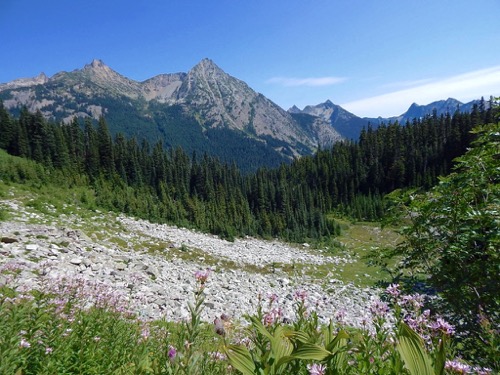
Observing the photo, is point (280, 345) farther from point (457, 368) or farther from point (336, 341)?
point (457, 368)

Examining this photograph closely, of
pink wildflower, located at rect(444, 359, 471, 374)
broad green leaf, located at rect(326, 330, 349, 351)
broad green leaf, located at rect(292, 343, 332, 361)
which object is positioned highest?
broad green leaf, located at rect(292, 343, 332, 361)

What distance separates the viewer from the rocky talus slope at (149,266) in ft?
36.0

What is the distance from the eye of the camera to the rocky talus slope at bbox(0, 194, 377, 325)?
432 inches

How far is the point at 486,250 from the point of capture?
154 inches

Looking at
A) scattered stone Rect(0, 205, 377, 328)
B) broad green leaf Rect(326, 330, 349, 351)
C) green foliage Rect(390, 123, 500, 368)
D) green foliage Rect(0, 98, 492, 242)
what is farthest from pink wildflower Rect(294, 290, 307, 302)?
green foliage Rect(0, 98, 492, 242)

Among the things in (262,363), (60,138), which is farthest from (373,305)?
(60,138)

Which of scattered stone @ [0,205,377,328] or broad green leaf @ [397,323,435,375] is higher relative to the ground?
broad green leaf @ [397,323,435,375]

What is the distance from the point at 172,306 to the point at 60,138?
149 feet

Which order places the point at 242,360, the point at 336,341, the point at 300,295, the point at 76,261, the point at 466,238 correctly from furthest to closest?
the point at 76,261 → the point at 466,238 → the point at 300,295 → the point at 336,341 → the point at 242,360

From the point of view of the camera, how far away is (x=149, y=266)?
16.6 meters

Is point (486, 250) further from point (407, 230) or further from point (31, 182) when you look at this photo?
point (31, 182)

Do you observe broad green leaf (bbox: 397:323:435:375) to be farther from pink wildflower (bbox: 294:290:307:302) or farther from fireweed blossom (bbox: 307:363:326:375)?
pink wildflower (bbox: 294:290:307:302)

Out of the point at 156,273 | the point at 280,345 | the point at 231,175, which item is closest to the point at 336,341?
the point at 280,345

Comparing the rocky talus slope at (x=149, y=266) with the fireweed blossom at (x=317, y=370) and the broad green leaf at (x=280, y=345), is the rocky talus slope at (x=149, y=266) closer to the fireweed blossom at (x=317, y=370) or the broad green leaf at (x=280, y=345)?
the fireweed blossom at (x=317, y=370)
